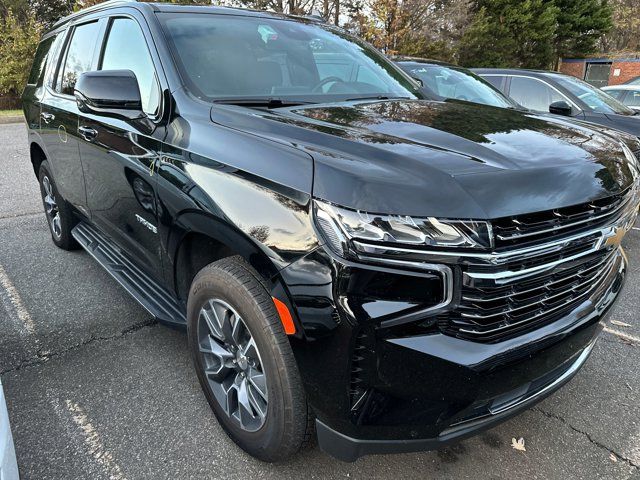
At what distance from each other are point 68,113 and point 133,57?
109 cm

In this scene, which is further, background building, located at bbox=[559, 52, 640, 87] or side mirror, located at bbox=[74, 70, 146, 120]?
background building, located at bbox=[559, 52, 640, 87]

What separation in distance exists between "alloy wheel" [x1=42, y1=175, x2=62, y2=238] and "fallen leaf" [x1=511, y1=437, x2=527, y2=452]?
13.1 feet

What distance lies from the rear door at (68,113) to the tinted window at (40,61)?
400 mm

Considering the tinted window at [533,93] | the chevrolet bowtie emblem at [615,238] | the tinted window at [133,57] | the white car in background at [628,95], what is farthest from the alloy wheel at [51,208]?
the white car in background at [628,95]

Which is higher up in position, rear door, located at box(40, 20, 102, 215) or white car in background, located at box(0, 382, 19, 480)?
rear door, located at box(40, 20, 102, 215)

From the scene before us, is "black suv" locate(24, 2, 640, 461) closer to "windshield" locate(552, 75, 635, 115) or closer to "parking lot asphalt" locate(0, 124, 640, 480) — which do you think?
"parking lot asphalt" locate(0, 124, 640, 480)

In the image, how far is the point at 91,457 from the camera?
2.15 m

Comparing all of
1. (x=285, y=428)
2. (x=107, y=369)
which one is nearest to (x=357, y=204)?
(x=285, y=428)

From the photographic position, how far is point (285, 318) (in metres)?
1.68

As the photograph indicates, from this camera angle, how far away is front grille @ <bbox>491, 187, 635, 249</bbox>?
1525 millimetres

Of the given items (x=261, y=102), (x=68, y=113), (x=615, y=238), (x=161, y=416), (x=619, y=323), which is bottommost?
(x=619, y=323)

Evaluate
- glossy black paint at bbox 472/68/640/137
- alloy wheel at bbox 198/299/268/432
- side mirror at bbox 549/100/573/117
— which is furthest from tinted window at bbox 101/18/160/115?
glossy black paint at bbox 472/68/640/137

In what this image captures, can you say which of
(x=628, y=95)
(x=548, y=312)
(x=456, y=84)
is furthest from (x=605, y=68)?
(x=548, y=312)

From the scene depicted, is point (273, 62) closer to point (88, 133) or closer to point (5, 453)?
point (88, 133)
